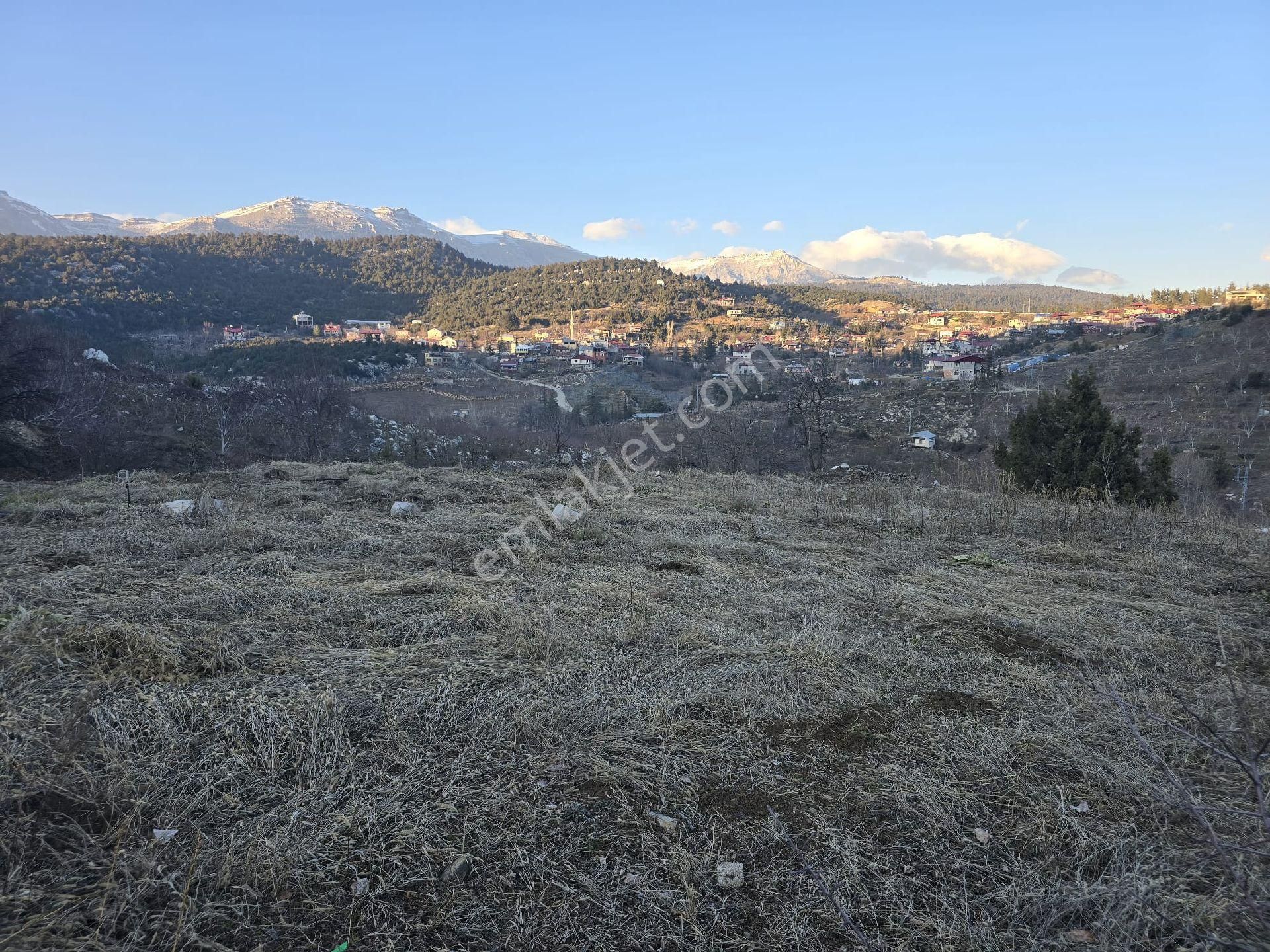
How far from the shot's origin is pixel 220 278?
68.5m

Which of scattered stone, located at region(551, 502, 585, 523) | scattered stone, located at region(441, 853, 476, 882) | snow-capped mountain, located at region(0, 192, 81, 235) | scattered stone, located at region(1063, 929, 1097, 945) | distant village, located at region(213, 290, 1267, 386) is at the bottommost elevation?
scattered stone, located at region(551, 502, 585, 523)

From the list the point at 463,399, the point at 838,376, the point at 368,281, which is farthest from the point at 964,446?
the point at 368,281

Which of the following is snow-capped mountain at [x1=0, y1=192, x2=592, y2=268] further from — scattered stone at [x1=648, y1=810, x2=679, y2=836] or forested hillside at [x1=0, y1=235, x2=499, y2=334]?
scattered stone at [x1=648, y1=810, x2=679, y2=836]

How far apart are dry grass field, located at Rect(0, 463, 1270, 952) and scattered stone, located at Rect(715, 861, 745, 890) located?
0.02m

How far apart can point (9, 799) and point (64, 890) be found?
18.4 inches

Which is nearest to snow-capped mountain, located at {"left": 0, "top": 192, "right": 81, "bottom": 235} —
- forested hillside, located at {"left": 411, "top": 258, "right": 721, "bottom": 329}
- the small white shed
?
forested hillside, located at {"left": 411, "top": 258, "right": 721, "bottom": 329}

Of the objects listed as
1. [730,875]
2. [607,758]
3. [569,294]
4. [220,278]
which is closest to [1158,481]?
[607,758]

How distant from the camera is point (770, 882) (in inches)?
72.2

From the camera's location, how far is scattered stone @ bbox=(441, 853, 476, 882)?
5.95ft

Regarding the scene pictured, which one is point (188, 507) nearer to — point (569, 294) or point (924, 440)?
point (924, 440)

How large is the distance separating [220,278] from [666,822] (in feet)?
278

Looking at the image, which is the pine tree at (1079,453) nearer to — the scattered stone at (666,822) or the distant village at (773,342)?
the scattered stone at (666,822)

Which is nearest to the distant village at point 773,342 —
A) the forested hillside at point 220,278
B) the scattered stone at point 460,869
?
the forested hillside at point 220,278

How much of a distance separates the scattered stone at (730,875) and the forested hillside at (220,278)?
60.2 meters
